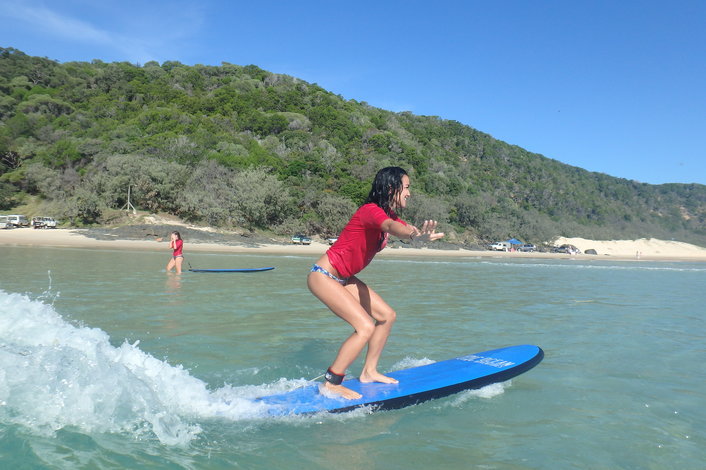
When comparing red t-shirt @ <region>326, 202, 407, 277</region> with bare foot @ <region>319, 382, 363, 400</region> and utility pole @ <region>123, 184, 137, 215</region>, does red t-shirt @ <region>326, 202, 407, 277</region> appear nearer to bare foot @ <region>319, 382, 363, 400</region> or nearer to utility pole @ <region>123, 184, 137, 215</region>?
bare foot @ <region>319, 382, 363, 400</region>

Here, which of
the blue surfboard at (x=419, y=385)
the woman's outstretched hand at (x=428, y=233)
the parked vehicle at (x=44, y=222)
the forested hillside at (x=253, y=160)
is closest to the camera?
the woman's outstretched hand at (x=428, y=233)

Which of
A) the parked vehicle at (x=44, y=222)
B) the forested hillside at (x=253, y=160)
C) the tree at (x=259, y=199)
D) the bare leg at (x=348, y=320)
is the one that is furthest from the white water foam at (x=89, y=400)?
the parked vehicle at (x=44, y=222)

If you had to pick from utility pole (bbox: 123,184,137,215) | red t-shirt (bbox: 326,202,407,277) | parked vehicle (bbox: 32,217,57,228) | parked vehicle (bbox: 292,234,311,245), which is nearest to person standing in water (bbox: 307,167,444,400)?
red t-shirt (bbox: 326,202,407,277)

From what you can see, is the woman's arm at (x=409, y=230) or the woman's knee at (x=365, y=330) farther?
the woman's knee at (x=365, y=330)

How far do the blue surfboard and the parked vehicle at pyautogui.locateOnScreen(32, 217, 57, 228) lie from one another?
38.3 m

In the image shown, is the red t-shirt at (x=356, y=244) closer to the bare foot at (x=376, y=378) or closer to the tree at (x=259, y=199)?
the bare foot at (x=376, y=378)

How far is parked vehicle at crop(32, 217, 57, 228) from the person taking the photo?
35.1 meters

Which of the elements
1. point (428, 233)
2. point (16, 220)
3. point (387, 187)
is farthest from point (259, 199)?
point (428, 233)

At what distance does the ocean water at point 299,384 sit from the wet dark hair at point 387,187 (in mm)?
1640

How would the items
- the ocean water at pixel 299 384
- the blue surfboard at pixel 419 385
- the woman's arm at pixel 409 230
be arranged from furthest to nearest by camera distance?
the blue surfboard at pixel 419 385 < the woman's arm at pixel 409 230 < the ocean water at pixel 299 384

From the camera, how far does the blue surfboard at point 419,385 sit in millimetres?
3660

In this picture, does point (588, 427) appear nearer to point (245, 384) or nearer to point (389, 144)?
point (245, 384)

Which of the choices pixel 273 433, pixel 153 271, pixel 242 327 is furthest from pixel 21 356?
pixel 153 271

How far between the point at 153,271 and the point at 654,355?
44.4 feet
